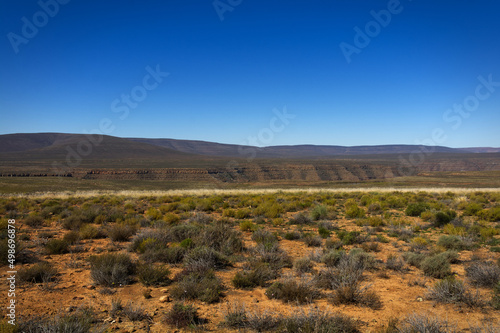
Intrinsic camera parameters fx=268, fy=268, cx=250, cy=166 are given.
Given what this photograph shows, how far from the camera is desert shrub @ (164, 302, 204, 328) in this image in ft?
13.9

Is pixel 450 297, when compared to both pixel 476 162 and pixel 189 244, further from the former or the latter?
pixel 476 162

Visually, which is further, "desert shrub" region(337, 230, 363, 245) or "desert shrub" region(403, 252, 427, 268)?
"desert shrub" region(337, 230, 363, 245)

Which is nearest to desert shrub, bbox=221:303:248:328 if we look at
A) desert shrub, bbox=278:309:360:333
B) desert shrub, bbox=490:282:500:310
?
desert shrub, bbox=278:309:360:333

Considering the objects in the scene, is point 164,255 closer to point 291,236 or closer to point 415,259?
point 291,236

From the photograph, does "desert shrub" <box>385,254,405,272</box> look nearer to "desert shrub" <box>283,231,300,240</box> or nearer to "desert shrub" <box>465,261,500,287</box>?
"desert shrub" <box>465,261,500,287</box>

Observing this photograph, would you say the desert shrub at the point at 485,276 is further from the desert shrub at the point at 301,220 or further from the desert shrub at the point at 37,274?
the desert shrub at the point at 37,274

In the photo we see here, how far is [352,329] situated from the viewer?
405 centimetres

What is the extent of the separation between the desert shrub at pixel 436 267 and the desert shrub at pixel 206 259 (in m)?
4.87

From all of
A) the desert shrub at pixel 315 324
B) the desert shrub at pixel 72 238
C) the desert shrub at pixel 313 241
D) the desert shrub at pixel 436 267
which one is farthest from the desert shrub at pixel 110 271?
the desert shrub at pixel 436 267

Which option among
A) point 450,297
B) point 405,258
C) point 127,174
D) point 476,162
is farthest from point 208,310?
point 476,162

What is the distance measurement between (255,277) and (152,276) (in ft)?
7.33

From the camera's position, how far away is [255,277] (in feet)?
19.5

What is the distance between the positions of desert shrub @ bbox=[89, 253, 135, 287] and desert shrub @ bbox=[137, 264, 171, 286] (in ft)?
1.05

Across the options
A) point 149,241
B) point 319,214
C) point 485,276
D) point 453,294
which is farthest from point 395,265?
point 319,214
